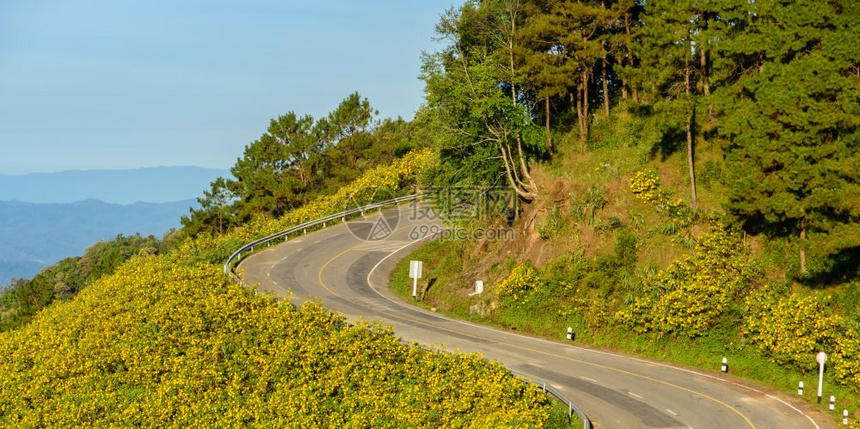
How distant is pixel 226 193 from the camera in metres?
73.3

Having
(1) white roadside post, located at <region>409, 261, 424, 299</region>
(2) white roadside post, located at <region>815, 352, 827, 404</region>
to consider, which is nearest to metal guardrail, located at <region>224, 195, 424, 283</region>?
(1) white roadside post, located at <region>409, 261, 424, 299</region>

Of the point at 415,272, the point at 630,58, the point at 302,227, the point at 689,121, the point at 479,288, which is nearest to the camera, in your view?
the point at 689,121

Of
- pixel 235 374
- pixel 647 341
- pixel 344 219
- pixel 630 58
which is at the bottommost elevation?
pixel 235 374

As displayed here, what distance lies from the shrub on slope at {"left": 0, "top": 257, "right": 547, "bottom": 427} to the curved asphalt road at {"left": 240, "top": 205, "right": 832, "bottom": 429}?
3576 mm

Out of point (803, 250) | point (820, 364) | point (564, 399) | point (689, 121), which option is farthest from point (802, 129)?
point (564, 399)

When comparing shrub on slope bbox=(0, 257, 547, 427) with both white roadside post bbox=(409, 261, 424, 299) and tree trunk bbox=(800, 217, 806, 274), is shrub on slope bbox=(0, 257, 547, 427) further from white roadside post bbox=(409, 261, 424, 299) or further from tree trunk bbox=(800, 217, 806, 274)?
tree trunk bbox=(800, 217, 806, 274)

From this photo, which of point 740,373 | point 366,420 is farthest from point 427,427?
point 740,373

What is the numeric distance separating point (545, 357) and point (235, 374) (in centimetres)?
1295

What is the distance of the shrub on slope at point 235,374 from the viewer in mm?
25812

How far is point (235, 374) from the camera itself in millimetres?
28734

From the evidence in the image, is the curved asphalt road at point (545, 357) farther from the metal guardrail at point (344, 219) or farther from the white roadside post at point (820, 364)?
the white roadside post at point (820, 364)

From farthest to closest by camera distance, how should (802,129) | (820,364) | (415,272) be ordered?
(415,272)
(802,129)
(820,364)

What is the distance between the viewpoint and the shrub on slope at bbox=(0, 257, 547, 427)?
2581 cm

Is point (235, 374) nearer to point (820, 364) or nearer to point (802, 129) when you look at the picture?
point (820, 364)
